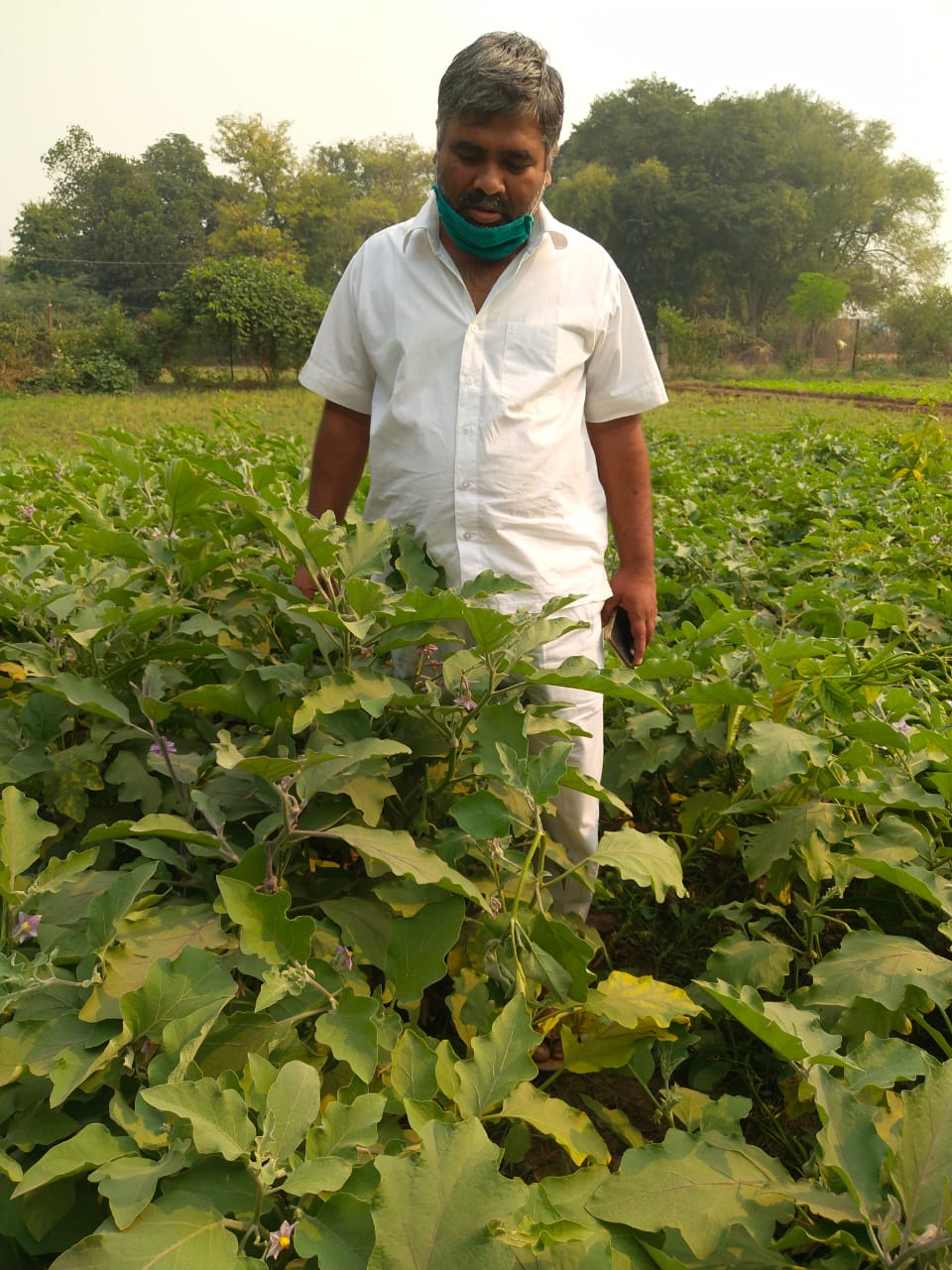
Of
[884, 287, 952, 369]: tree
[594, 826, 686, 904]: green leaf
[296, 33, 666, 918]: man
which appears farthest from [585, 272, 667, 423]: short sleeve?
[884, 287, 952, 369]: tree

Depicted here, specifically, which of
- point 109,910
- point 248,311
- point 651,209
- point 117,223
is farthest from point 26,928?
point 117,223

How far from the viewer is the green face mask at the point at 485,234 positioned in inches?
74.7

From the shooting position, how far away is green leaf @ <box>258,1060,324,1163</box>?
89cm

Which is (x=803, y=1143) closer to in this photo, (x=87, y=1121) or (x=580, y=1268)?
(x=580, y=1268)

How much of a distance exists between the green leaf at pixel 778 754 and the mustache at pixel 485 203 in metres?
1.08

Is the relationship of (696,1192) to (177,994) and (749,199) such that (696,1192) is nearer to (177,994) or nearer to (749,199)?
(177,994)

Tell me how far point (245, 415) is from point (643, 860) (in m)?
13.6

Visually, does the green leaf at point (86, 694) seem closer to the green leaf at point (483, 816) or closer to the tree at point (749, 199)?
the green leaf at point (483, 816)

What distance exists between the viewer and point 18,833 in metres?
1.21

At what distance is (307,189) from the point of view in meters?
53.6

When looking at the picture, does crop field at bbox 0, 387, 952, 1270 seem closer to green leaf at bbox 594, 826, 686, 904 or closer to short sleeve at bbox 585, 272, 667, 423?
green leaf at bbox 594, 826, 686, 904

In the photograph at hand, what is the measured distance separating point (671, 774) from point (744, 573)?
1.34 metres

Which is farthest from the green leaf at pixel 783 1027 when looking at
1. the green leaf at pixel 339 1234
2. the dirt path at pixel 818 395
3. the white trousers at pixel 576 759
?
the dirt path at pixel 818 395

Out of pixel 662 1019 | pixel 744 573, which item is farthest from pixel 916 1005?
pixel 744 573
